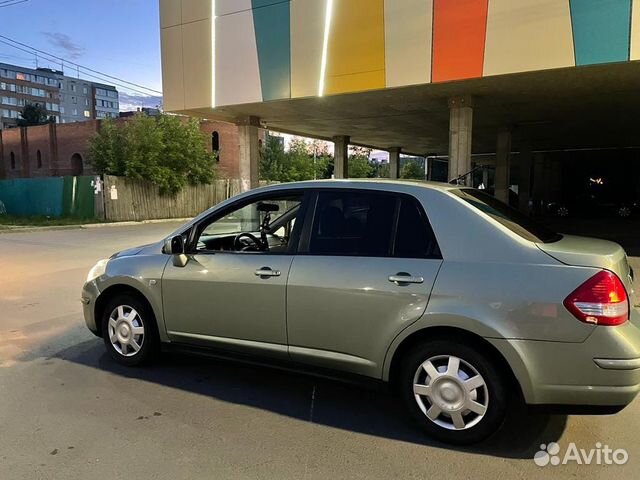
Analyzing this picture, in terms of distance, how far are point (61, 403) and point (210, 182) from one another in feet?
97.3

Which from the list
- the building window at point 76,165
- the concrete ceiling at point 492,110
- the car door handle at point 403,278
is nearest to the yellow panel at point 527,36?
the concrete ceiling at point 492,110

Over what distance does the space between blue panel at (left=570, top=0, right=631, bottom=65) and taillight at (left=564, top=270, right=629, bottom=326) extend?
26.4 ft

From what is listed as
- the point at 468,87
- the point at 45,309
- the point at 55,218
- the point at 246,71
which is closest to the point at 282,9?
the point at 246,71

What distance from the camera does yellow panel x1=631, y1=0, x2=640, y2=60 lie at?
8.97 meters

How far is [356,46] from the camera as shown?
11805mm

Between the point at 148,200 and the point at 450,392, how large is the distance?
2809 centimetres

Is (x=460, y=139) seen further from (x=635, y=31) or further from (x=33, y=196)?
(x=33, y=196)

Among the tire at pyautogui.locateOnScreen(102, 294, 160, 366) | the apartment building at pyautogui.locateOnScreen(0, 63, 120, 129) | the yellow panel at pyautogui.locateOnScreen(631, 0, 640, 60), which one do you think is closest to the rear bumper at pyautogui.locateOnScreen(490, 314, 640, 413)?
the tire at pyautogui.locateOnScreen(102, 294, 160, 366)

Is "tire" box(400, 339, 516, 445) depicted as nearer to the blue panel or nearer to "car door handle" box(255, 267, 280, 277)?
"car door handle" box(255, 267, 280, 277)

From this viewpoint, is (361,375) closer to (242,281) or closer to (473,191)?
(242,281)

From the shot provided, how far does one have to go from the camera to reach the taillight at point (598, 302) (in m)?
2.99

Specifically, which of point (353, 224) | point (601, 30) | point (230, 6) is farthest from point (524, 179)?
point (353, 224)

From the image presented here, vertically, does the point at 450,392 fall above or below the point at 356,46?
→ below

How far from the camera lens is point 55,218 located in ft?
91.8
